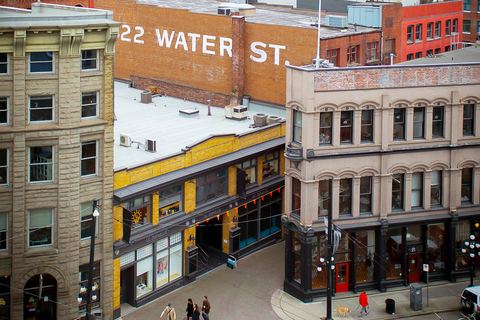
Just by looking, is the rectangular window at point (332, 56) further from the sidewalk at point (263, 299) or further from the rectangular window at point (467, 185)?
the sidewalk at point (263, 299)

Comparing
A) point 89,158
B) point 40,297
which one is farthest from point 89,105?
point 40,297

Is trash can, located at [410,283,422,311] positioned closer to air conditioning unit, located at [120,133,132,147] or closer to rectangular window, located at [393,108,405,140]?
rectangular window, located at [393,108,405,140]

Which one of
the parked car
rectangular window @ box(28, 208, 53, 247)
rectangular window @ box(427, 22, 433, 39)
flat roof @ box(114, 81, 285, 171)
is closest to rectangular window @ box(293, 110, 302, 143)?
flat roof @ box(114, 81, 285, 171)

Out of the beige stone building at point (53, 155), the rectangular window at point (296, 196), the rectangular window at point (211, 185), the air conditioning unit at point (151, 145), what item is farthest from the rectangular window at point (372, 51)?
the beige stone building at point (53, 155)

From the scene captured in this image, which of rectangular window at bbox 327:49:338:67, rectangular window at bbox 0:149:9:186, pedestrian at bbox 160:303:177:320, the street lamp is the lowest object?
pedestrian at bbox 160:303:177:320

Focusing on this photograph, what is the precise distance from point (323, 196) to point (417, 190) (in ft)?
19.2

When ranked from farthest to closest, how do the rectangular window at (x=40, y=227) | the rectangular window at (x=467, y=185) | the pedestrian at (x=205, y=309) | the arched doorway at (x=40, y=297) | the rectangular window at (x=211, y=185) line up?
the rectangular window at (x=211, y=185)
the rectangular window at (x=467, y=185)
the pedestrian at (x=205, y=309)
the arched doorway at (x=40, y=297)
the rectangular window at (x=40, y=227)

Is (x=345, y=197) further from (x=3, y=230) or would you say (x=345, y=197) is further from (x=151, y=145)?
(x=3, y=230)

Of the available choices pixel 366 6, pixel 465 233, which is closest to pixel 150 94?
pixel 366 6

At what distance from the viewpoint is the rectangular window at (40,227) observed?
3481 cm

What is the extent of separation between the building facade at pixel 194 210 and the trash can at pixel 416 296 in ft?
37.4

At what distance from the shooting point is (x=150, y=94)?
5378 cm

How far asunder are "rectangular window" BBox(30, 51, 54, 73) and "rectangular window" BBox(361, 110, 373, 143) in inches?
664

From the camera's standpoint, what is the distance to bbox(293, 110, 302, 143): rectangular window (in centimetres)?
3929
